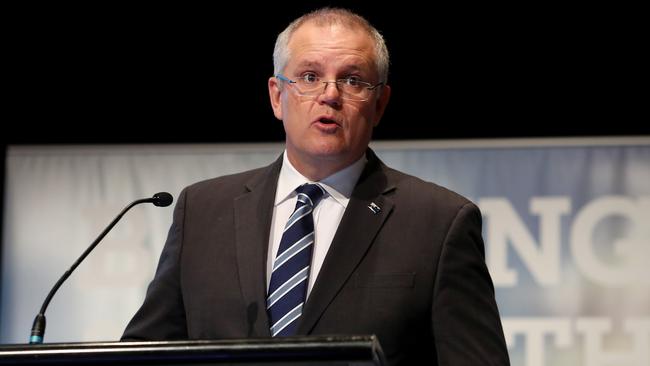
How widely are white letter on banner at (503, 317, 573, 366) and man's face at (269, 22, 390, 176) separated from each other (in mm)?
2096

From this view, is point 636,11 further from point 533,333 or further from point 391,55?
point 533,333

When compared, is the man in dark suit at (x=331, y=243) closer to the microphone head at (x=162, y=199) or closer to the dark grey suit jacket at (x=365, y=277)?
the dark grey suit jacket at (x=365, y=277)

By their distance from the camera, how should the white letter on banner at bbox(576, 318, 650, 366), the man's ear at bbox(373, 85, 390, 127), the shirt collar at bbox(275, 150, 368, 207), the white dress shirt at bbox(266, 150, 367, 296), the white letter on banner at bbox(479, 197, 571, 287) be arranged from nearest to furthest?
the white dress shirt at bbox(266, 150, 367, 296) → the shirt collar at bbox(275, 150, 368, 207) → the man's ear at bbox(373, 85, 390, 127) → the white letter on banner at bbox(576, 318, 650, 366) → the white letter on banner at bbox(479, 197, 571, 287)

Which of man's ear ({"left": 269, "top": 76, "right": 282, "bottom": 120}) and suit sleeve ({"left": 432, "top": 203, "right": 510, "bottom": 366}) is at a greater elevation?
man's ear ({"left": 269, "top": 76, "right": 282, "bottom": 120})

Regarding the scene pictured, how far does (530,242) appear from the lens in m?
4.57

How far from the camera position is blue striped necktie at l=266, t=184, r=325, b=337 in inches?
93.7

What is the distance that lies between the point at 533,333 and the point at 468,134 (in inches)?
35.0

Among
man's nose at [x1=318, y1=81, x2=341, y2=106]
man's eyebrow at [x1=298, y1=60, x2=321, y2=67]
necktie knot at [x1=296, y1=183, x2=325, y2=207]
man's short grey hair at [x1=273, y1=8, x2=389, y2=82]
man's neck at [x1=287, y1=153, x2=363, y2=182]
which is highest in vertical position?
man's short grey hair at [x1=273, y1=8, x2=389, y2=82]

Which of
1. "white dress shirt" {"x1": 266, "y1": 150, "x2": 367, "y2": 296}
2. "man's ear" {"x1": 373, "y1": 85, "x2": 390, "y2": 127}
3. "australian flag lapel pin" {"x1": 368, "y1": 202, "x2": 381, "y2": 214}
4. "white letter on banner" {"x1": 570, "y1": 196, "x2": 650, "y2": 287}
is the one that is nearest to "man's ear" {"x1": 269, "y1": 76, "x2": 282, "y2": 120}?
"white dress shirt" {"x1": 266, "y1": 150, "x2": 367, "y2": 296}

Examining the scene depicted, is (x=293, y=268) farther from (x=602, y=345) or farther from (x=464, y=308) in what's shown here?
(x=602, y=345)

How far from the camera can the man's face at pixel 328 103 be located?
255cm

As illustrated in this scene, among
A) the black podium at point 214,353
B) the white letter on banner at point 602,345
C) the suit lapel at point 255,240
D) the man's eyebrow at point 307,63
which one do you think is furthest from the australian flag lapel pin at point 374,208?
the white letter on banner at point 602,345

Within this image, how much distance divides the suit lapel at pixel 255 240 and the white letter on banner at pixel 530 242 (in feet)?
6.77

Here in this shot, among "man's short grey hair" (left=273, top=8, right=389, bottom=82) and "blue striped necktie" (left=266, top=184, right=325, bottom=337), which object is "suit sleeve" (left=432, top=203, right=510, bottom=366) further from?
"man's short grey hair" (left=273, top=8, right=389, bottom=82)
